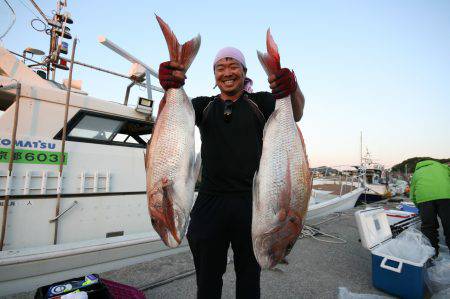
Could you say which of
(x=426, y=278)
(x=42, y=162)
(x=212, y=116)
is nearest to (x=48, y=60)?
(x=42, y=162)

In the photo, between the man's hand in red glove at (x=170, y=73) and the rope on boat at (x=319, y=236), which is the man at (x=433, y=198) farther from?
the man's hand in red glove at (x=170, y=73)

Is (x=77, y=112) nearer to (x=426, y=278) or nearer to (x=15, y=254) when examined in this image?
(x=15, y=254)

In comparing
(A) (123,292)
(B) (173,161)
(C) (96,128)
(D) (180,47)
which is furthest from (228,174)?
(C) (96,128)

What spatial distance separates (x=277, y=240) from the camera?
4.59 ft

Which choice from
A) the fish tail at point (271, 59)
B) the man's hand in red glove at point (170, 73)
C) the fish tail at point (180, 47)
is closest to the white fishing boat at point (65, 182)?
the man's hand in red glove at point (170, 73)

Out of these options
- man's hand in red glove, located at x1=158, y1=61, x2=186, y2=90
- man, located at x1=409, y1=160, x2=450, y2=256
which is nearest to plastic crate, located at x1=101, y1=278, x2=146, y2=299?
man's hand in red glove, located at x1=158, y1=61, x2=186, y2=90

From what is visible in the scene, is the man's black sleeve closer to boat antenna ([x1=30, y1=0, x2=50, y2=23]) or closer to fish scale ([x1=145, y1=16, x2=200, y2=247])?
fish scale ([x1=145, y1=16, x2=200, y2=247])

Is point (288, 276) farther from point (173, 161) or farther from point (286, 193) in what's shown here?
point (173, 161)

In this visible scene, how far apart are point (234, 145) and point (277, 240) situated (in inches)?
27.2

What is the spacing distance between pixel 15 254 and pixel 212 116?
2761 mm

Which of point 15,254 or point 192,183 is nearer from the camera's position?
point 192,183

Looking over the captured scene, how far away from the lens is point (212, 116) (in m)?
1.89

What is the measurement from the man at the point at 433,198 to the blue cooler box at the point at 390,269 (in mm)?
1155

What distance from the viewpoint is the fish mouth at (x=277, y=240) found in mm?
1396
